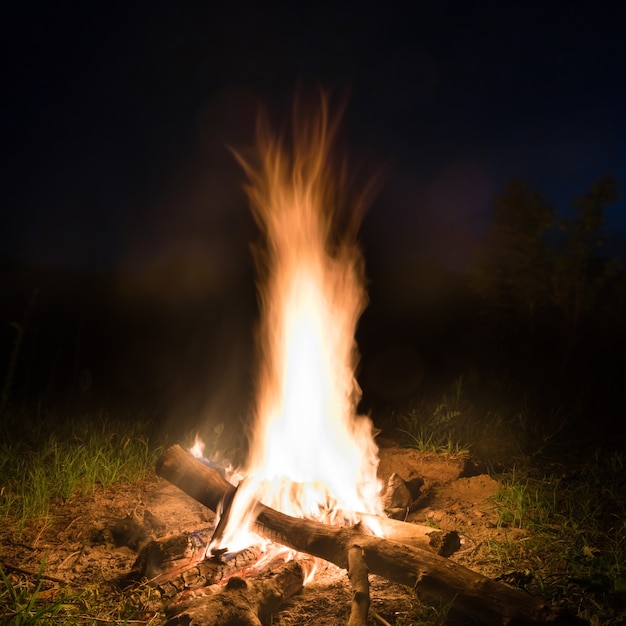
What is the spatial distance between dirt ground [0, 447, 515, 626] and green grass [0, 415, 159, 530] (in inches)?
5.2

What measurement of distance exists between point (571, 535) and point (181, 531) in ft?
8.21

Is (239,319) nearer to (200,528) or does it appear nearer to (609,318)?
(609,318)

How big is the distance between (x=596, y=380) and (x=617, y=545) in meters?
4.89

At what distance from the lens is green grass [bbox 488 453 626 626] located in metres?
2.58

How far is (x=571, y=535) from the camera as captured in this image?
10.5ft

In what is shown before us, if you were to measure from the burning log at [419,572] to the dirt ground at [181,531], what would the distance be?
0.50 ft

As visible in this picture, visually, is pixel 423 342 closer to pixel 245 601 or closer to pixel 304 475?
pixel 304 475

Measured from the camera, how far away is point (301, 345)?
4703 millimetres

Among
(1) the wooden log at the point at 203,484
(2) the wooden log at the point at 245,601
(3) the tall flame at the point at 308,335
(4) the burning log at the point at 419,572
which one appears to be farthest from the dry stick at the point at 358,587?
(3) the tall flame at the point at 308,335

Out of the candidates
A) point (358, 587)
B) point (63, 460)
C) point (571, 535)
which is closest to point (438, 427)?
point (571, 535)

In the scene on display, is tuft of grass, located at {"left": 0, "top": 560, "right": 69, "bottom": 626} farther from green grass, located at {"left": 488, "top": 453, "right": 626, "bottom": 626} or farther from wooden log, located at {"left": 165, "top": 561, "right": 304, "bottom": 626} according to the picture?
green grass, located at {"left": 488, "top": 453, "right": 626, "bottom": 626}

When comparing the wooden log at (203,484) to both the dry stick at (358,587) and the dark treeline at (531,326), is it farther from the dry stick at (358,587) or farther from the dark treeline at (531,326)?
the dark treeline at (531,326)

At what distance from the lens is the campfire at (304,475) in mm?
2443

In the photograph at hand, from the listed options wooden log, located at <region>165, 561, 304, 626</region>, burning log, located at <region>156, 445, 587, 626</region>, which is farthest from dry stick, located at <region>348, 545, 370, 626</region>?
wooden log, located at <region>165, 561, 304, 626</region>
